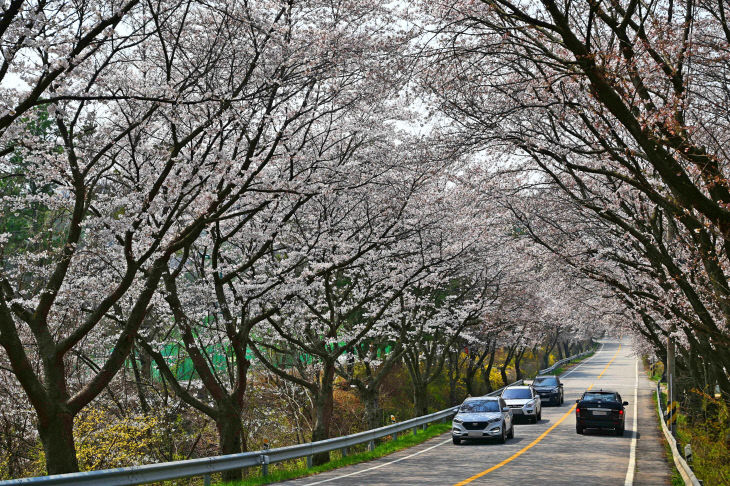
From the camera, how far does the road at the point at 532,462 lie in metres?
15.1

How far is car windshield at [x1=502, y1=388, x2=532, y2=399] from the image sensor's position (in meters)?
33.0

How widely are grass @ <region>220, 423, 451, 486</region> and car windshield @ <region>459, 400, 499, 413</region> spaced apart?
84.2 inches

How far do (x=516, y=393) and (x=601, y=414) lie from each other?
7.43 metres

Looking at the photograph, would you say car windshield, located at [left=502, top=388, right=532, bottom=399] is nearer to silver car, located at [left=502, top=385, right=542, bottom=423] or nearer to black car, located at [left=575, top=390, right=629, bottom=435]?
silver car, located at [left=502, top=385, right=542, bottom=423]

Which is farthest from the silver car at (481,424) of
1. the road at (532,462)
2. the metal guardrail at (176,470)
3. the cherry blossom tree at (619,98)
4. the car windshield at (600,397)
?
the cherry blossom tree at (619,98)

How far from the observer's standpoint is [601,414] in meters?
26.1

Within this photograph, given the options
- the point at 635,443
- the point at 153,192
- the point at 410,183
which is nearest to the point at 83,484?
the point at 153,192

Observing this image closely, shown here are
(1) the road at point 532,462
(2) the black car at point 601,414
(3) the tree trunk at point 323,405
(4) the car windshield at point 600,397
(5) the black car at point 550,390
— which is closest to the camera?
(1) the road at point 532,462

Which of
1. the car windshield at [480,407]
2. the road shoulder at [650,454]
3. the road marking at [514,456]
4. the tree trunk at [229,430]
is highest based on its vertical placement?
the tree trunk at [229,430]

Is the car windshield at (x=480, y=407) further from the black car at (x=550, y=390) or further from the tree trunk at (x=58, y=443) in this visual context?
the black car at (x=550, y=390)

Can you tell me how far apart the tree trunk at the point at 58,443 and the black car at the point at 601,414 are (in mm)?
20006

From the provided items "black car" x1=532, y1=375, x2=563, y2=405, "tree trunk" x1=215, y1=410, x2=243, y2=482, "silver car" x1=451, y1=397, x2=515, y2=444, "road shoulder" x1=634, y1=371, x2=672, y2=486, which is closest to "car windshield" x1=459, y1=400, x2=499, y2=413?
"silver car" x1=451, y1=397, x2=515, y2=444

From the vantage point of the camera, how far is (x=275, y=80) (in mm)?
12727

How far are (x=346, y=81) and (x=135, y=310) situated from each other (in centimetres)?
699
